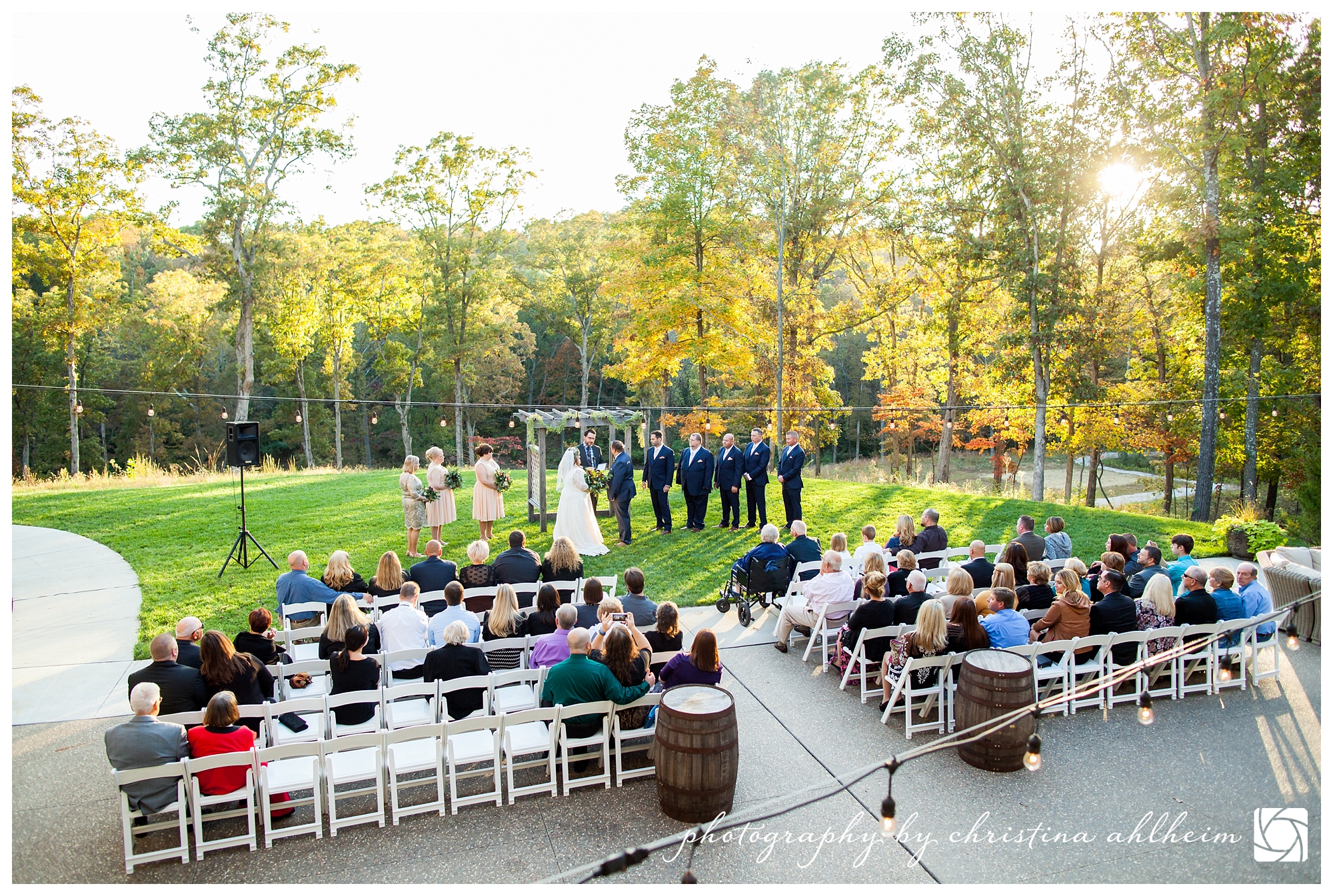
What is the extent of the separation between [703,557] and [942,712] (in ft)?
18.6

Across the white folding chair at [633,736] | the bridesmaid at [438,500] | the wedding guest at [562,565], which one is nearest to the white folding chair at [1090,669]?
the white folding chair at [633,736]

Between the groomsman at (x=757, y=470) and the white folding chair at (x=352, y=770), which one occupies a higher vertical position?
the groomsman at (x=757, y=470)

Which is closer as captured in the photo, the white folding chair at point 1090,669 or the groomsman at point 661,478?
the white folding chair at point 1090,669

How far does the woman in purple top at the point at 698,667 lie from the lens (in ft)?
17.4

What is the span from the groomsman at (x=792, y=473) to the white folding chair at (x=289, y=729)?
834 cm

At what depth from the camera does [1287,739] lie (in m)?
5.74

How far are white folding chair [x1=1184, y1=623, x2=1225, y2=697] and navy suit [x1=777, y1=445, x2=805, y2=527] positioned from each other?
6250 mm

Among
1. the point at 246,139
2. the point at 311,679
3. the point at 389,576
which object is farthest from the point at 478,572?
the point at 246,139

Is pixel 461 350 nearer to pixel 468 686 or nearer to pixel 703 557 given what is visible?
pixel 703 557

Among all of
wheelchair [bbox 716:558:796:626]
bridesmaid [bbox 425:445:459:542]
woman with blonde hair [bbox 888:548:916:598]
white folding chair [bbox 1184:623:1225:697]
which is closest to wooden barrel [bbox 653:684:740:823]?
woman with blonde hair [bbox 888:548:916:598]

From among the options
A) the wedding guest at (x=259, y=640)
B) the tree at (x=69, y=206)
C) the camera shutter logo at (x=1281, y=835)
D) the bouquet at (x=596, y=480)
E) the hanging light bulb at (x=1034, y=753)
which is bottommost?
the camera shutter logo at (x=1281, y=835)

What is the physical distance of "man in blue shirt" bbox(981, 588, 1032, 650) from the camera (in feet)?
20.2

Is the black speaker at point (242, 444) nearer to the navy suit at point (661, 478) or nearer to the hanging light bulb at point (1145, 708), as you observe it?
the navy suit at point (661, 478)

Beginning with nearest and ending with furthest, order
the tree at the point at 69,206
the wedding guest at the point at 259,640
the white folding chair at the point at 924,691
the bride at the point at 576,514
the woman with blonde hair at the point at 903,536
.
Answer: the white folding chair at the point at 924,691
the wedding guest at the point at 259,640
the woman with blonde hair at the point at 903,536
the bride at the point at 576,514
the tree at the point at 69,206
